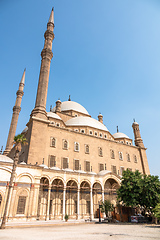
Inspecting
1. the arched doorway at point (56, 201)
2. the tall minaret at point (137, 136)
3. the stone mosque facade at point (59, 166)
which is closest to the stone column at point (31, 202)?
the stone mosque facade at point (59, 166)

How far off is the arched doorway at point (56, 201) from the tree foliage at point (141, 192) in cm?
778

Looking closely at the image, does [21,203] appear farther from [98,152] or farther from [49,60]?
[49,60]

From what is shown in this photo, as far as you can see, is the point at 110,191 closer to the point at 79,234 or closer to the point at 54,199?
the point at 54,199

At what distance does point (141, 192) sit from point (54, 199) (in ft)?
35.9

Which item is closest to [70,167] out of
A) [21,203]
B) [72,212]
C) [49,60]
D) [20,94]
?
[72,212]

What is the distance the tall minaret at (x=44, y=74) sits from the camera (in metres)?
25.9

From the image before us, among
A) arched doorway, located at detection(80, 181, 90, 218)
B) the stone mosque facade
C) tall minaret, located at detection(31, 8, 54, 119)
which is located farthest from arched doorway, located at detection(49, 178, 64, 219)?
tall minaret, located at detection(31, 8, 54, 119)

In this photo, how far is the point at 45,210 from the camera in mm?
20453

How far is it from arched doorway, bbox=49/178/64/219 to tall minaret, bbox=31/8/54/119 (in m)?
10.3

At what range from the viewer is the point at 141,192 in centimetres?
1880

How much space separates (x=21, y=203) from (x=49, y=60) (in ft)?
78.7

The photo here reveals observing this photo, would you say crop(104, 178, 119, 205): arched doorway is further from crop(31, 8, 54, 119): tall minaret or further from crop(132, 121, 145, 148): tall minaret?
crop(31, 8, 54, 119): tall minaret

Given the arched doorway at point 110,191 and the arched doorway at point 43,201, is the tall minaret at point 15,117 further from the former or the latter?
the arched doorway at point 110,191

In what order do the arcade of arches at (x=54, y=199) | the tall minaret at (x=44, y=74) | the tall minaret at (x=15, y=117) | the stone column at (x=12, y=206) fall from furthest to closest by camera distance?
1. the tall minaret at (x=15, y=117)
2. the tall minaret at (x=44, y=74)
3. the arcade of arches at (x=54, y=199)
4. the stone column at (x=12, y=206)
